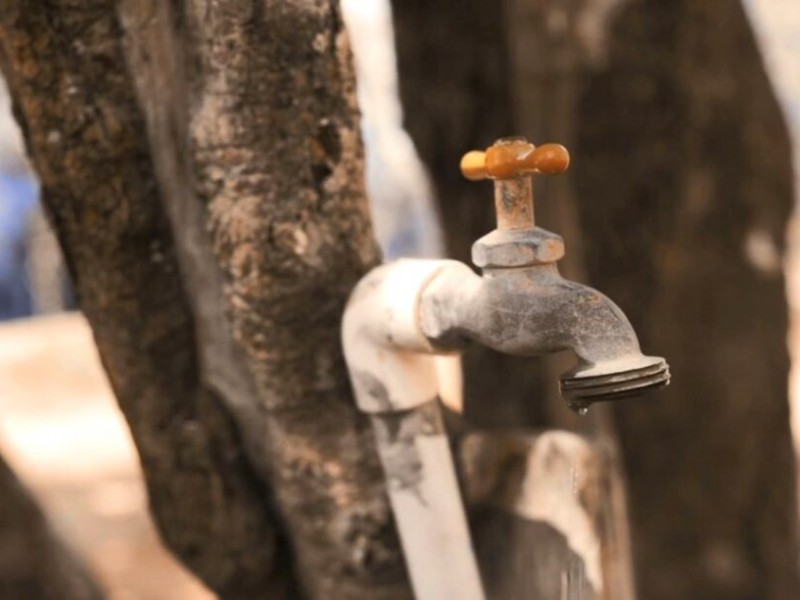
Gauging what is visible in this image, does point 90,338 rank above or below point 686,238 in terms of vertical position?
below

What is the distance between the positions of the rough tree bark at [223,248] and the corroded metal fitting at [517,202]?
177mm

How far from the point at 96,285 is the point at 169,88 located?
0.57 ft

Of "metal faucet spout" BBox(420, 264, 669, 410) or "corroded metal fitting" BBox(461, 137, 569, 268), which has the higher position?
"corroded metal fitting" BBox(461, 137, 569, 268)

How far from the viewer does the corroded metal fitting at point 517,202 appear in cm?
73

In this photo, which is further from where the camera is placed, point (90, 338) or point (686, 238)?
point (90, 338)

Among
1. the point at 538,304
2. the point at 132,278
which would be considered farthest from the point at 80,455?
the point at 538,304

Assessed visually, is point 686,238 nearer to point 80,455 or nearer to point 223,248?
point 223,248

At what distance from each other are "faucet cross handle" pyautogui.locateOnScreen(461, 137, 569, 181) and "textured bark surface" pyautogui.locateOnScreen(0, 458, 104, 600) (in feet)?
2.45

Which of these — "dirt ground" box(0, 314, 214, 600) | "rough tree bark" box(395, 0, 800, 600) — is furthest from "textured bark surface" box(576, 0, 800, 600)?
"dirt ground" box(0, 314, 214, 600)

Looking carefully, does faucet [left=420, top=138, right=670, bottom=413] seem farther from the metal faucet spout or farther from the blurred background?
the blurred background

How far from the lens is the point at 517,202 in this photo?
76 centimetres

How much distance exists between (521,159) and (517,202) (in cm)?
4

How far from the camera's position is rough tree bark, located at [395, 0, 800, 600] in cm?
175

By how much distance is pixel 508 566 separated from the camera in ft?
3.25
